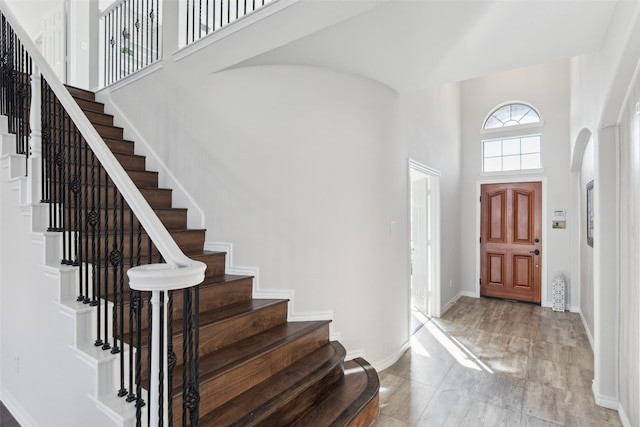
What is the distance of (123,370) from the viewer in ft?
5.11

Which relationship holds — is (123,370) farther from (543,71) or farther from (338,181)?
(543,71)

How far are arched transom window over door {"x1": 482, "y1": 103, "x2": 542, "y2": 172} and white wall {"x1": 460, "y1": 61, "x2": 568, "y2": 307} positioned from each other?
9 centimetres

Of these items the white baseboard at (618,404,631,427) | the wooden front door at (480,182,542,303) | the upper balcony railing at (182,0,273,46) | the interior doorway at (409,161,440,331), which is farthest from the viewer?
the wooden front door at (480,182,542,303)

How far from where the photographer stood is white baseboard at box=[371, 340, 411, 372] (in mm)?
3044

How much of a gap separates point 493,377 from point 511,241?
3145 mm

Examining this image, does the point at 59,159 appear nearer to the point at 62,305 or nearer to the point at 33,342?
the point at 62,305

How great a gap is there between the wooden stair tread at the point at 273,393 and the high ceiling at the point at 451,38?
2.14 meters

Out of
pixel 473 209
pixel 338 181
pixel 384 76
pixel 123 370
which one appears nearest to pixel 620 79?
pixel 384 76

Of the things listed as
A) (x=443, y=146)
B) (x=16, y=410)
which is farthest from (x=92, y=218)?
(x=443, y=146)

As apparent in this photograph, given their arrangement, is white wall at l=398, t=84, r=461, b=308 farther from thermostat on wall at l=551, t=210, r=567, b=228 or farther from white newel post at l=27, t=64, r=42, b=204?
white newel post at l=27, t=64, r=42, b=204

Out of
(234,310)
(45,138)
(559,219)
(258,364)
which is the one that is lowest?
(258,364)

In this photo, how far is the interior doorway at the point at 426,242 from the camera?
15.0 feet

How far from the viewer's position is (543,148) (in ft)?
17.1

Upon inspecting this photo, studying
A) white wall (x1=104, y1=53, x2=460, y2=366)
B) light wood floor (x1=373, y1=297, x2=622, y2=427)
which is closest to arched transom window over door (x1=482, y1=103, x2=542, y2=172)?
light wood floor (x1=373, y1=297, x2=622, y2=427)
